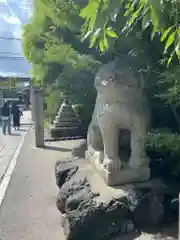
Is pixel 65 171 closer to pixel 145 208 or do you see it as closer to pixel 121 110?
Result: pixel 121 110

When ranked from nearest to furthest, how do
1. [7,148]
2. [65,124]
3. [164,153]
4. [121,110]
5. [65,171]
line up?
[121,110] < [164,153] < [65,171] < [7,148] < [65,124]

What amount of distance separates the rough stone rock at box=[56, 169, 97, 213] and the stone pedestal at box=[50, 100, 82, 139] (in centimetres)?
596

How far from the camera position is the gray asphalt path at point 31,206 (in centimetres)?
393

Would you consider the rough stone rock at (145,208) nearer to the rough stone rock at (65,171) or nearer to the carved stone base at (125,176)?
the carved stone base at (125,176)

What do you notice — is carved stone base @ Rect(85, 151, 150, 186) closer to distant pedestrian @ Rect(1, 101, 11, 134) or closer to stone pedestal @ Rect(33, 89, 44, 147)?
stone pedestal @ Rect(33, 89, 44, 147)

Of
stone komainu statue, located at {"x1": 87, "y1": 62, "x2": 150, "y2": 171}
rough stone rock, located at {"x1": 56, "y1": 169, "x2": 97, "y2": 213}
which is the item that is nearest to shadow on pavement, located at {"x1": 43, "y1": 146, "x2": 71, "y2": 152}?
rough stone rock, located at {"x1": 56, "y1": 169, "x2": 97, "y2": 213}

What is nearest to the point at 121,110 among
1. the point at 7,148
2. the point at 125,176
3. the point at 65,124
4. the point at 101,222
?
the point at 125,176

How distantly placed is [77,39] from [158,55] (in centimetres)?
168

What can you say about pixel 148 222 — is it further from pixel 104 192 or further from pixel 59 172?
pixel 59 172

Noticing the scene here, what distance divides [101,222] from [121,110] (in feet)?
4.27

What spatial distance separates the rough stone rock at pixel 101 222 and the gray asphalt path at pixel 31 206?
496mm

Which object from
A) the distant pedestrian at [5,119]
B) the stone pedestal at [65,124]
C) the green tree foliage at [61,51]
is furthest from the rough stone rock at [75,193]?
the distant pedestrian at [5,119]

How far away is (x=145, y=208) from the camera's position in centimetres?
340

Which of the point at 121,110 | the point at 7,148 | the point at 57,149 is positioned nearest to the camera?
the point at 121,110
